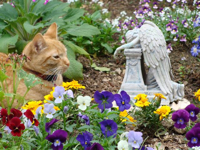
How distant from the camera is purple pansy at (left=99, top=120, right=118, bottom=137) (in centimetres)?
246

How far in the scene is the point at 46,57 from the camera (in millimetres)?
3900

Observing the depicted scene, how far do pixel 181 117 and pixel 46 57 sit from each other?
1789 millimetres

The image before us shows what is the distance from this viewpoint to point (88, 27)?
525cm

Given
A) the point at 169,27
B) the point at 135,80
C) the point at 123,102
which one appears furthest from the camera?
the point at 169,27

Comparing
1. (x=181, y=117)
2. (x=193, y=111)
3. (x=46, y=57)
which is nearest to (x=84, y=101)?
(x=181, y=117)

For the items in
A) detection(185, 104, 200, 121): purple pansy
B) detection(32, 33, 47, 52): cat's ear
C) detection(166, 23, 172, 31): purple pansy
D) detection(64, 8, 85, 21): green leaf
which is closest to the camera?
detection(185, 104, 200, 121): purple pansy

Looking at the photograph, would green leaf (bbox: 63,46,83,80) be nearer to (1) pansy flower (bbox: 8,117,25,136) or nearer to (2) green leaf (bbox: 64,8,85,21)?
(2) green leaf (bbox: 64,8,85,21)

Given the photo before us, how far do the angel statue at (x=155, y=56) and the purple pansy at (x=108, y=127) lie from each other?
1.71 metres

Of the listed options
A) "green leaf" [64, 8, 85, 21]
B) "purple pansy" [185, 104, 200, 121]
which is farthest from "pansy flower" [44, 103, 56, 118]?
"green leaf" [64, 8, 85, 21]

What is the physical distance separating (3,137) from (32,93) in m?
1.50

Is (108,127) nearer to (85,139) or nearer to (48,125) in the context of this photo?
(85,139)

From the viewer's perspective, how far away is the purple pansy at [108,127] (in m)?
2.46

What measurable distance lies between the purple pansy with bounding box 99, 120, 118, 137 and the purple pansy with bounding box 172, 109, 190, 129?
61 centimetres

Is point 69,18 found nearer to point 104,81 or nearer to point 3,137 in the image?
point 104,81
